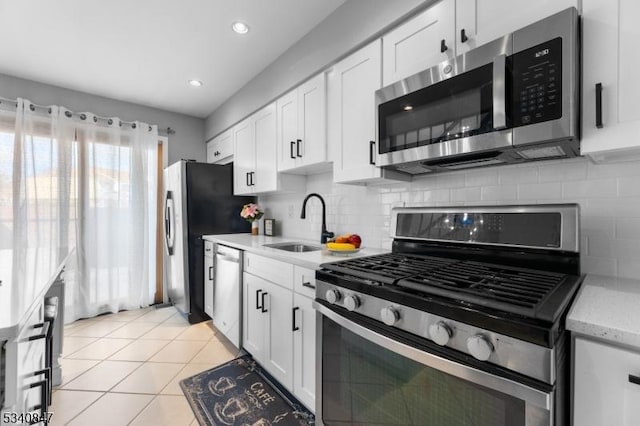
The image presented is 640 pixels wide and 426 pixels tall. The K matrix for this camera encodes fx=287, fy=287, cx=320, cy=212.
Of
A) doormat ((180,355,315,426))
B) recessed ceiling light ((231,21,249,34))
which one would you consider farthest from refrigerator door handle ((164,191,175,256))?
recessed ceiling light ((231,21,249,34))

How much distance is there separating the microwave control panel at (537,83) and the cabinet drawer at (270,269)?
4.31 ft

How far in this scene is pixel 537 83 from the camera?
3.37ft

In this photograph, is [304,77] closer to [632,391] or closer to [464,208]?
[464,208]

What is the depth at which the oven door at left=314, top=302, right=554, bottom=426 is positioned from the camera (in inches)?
29.0

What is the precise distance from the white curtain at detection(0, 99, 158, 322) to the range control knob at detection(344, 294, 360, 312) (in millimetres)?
3002

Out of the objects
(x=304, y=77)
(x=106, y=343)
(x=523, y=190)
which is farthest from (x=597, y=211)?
(x=106, y=343)

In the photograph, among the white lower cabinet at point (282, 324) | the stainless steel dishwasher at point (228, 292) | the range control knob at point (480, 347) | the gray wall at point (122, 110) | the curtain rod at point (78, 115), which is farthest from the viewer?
the gray wall at point (122, 110)

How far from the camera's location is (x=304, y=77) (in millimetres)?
2193

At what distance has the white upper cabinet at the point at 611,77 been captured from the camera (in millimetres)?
892

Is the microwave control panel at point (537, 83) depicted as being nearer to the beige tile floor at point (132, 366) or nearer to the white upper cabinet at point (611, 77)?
the white upper cabinet at point (611, 77)

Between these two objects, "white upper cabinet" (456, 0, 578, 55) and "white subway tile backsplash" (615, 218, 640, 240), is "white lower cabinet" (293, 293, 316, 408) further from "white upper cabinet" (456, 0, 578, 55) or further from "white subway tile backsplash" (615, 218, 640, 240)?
"white upper cabinet" (456, 0, 578, 55)

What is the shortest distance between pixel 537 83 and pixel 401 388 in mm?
1179

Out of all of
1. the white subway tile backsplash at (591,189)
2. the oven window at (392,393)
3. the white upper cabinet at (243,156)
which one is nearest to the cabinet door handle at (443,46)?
the white subway tile backsplash at (591,189)

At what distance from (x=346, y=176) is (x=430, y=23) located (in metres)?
0.89
